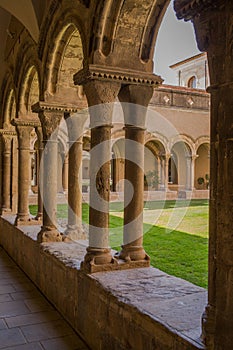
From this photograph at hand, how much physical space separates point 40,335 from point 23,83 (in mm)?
4478

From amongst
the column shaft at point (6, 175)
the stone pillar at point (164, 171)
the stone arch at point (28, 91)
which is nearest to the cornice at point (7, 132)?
the column shaft at point (6, 175)

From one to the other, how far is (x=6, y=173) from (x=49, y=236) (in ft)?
13.7

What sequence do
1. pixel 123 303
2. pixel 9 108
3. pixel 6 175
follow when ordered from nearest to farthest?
pixel 123 303 < pixel 9 108 < pixel 6 175

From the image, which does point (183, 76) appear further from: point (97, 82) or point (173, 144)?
point (97, 82)

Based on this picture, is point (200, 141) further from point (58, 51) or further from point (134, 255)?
point (134, 255)

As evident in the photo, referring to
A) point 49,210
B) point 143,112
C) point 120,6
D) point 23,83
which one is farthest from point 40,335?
point 23,83

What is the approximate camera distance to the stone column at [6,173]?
29.4 feet

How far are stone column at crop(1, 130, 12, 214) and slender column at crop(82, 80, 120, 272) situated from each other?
5522 millimetres

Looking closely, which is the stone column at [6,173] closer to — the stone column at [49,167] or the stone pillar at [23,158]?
the stone pillar at [23,158]

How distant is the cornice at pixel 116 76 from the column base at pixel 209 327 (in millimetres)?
2382

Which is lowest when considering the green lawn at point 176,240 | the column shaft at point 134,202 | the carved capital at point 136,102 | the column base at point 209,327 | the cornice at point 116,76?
the green lawn at point 176,240

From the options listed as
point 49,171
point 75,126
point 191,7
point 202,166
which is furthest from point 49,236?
point 202,166

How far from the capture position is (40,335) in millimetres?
3918

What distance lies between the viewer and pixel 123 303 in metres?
2.96
